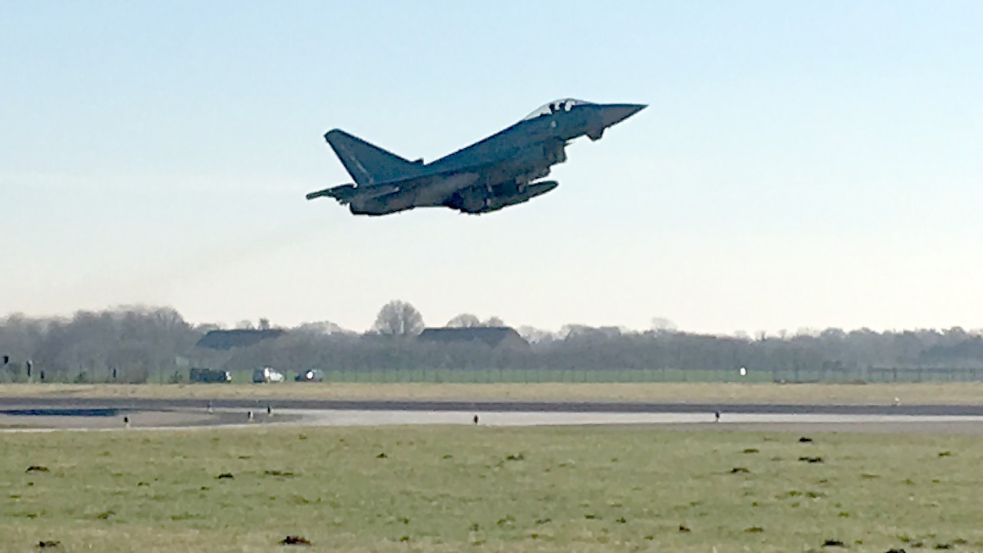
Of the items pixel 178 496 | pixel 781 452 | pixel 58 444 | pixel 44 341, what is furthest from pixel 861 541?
pixel 44 341

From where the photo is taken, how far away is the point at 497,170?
56.6 m

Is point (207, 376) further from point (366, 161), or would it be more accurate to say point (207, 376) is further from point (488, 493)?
point (488, 493)

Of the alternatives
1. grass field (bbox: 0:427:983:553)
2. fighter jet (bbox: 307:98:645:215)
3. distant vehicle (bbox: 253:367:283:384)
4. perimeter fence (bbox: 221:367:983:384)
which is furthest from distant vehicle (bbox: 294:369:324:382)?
grass field (bbox: 0:427:983:553)

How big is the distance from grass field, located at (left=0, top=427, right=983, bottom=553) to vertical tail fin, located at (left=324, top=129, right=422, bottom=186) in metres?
13.6

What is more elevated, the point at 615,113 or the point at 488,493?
the point at 615,113

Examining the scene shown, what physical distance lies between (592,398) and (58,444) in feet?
172

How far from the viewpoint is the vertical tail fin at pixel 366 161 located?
203ft

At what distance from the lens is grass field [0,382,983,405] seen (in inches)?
3676

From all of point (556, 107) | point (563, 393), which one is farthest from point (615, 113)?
point (563, 393)

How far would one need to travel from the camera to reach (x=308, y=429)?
5647 centimetres

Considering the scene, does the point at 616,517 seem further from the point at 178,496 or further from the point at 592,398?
the point at 592,398

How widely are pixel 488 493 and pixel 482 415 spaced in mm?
38256

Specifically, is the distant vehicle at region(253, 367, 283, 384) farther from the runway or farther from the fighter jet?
the fighter jet

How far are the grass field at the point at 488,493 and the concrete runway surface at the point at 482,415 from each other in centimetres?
1030
